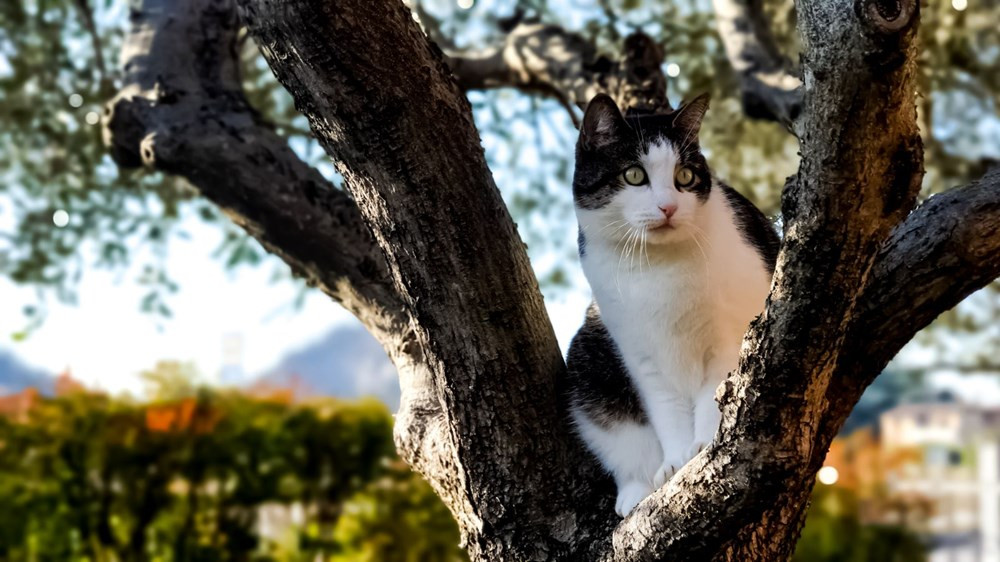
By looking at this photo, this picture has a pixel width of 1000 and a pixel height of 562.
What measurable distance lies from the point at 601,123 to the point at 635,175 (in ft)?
0.55

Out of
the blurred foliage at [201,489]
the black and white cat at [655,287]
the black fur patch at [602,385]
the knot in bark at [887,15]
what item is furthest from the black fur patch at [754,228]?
the blurred foliage at [201,489]

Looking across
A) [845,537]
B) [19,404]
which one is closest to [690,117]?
[845,537]

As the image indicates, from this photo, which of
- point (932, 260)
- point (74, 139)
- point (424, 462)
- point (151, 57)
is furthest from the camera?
point (74, 139)

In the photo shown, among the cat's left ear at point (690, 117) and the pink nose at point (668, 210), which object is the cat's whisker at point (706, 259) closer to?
the pink nose at point (668, 210)

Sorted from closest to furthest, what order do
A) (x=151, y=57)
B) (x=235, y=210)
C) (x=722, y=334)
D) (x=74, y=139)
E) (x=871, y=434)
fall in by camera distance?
(x=722, y=334), (x=235, y=210), (x=151, y=57), (x=74, y=139), (x=871, y=434)

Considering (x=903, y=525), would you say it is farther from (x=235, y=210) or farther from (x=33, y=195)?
(x=33, y=195)

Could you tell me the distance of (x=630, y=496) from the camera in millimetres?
1979

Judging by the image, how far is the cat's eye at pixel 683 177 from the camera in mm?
2061

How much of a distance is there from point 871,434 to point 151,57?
5306 millimetres

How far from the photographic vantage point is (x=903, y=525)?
529cm

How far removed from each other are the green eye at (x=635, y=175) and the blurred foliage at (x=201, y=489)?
3.19 m

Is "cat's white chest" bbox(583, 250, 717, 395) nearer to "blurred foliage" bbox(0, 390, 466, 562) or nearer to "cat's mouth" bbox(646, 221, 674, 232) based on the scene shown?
"cat's mouth" bbox(646, 221, 674, 232)

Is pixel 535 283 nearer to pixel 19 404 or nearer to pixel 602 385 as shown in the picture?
pixel 602 385

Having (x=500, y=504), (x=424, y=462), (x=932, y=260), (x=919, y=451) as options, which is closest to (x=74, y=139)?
(x=424, y=462)
